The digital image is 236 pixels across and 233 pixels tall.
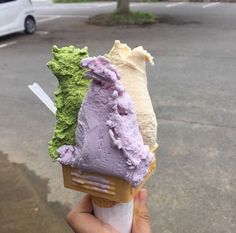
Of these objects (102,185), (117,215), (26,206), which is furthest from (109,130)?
(26,206)

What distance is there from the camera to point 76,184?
71.6 inches

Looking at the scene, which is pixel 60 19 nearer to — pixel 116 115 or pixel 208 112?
pixel 208 112

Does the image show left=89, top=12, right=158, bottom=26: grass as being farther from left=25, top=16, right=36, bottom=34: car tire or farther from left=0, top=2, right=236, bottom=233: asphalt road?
left=25, top=16, right=36, bottom=34: car tire

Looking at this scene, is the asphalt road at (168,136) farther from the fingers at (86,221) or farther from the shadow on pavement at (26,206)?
the fingers at (86,221)

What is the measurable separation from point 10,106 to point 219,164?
139 inches

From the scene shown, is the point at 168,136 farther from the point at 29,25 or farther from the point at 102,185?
the point at 29,25

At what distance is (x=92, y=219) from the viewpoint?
185 centimetres

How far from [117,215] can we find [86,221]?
0.13m

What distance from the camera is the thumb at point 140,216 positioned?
191 cm

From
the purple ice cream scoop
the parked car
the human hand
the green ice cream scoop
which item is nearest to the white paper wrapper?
the human hand

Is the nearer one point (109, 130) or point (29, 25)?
point (109, 130)

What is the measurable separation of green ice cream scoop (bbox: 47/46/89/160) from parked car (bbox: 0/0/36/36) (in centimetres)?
1047

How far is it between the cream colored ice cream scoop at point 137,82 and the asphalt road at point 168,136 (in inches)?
82.7

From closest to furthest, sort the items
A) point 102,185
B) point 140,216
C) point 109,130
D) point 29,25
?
point 109,130
point 102,185
point 140,216
point 29,25
